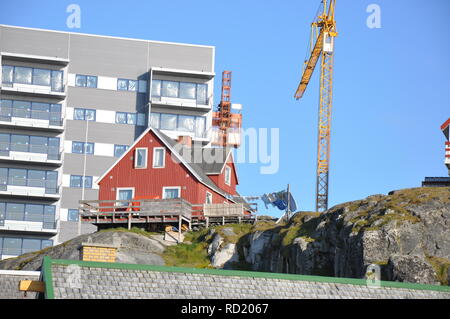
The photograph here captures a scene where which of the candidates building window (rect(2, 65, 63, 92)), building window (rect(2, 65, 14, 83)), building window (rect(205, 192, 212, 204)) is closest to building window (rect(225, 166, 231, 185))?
building window (rect(205, 192, 212, 204))

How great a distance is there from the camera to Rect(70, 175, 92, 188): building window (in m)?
93.7

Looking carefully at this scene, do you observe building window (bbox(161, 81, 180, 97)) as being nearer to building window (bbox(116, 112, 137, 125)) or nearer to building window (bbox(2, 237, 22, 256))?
building window (bbox(116, 112, 137, 125))

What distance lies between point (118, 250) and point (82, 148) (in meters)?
47.8

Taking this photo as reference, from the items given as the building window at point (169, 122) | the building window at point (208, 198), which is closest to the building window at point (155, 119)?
the building window at point (169, 122)

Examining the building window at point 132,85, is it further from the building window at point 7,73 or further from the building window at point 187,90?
the building window at point 7,73

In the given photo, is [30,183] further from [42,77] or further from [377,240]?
[377,240]

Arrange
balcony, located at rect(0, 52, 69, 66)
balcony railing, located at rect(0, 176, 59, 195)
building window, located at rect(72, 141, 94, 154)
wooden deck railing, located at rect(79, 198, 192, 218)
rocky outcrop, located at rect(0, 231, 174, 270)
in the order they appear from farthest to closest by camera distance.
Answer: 1. building window, located at rect(72, 141, 94, 154)
2. balcony, located at rect(0, 52, 69, 66)
3. balcony railing, located at rect(0, 176, 59, 195)
4. wooden deck railing, located at rect(79, 198, 192, 218)
5. rocky outcrop, located at rect(0, 231, 174, 270)

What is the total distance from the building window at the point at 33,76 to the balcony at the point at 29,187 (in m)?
10.0

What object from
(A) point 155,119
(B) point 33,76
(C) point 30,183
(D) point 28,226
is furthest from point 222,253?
(B) point 33,76

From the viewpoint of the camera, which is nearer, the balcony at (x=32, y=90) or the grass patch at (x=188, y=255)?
the grass patch at (x=188, y=255)

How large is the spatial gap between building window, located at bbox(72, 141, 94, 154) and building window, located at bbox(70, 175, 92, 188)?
108 inches

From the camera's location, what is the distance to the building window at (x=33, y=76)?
94.3m

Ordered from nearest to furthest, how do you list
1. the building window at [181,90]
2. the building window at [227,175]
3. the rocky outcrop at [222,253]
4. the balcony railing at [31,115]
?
the rocky outcrop at [222,253] < the building window at [227,175] < the balcony railing at [31,115] < the building window at [181,90]
